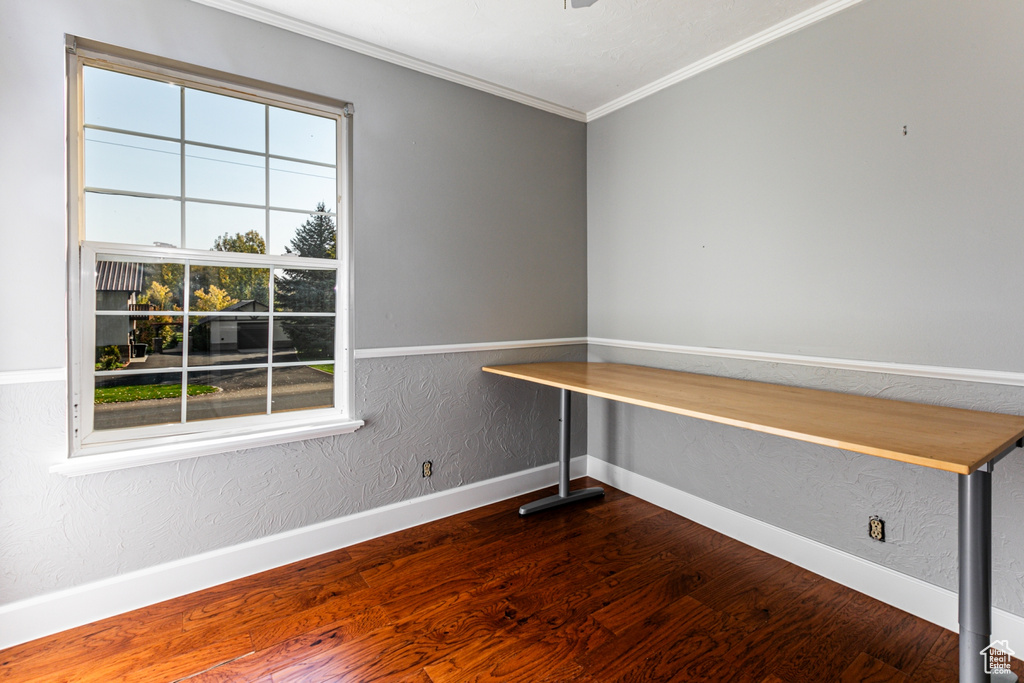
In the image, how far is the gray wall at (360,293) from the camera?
1.79 m

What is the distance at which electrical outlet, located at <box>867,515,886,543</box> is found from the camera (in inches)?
79.1

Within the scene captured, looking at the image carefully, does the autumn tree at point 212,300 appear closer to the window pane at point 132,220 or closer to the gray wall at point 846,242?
the window pane at point 132,220

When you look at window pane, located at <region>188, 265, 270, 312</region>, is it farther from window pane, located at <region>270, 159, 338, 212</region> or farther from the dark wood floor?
the dark wood floor

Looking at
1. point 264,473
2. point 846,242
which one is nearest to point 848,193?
point 846,242

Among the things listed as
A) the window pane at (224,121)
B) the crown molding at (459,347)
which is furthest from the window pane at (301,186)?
the crown molding at (459,347)

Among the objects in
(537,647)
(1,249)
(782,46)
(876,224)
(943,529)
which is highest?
(782,46)

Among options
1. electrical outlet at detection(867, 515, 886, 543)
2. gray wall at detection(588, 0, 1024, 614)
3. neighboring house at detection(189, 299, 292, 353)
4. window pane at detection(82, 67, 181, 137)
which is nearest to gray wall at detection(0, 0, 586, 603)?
window pane at detection(82, 67, 181, 137)

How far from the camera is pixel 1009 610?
1731 millimetres

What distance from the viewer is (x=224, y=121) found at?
2.20m

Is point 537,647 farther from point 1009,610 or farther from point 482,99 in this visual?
point 482,99

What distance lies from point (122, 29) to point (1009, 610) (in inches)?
157

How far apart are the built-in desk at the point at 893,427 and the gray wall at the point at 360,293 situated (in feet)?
2.50

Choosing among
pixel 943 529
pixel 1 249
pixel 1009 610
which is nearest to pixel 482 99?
pixel 1 249

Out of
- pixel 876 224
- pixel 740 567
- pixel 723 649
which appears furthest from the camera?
pixel 740 567
